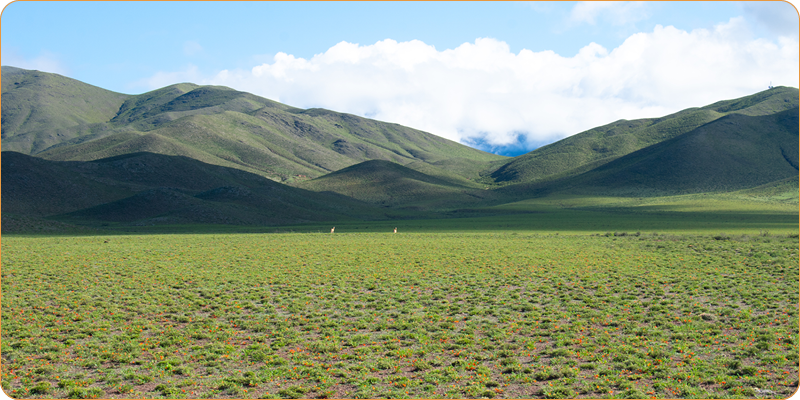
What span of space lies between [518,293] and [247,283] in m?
12.4

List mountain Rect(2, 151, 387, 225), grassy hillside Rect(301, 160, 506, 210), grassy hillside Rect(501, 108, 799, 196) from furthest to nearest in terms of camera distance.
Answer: grassy hillside Rect(501, 108, 799, 196) < grassy hillside Rect(301, 160, 506, 210) < mountain Rect(2, 151, 387, 225)

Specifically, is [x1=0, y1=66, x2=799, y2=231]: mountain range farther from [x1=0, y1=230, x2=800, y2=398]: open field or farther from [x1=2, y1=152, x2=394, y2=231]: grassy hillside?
[x1=0, y1=230, x2=800, y2=398]: open field

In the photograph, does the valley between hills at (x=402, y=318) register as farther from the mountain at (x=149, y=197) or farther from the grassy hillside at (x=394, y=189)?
the grassy hillside at (x=394, y=189)

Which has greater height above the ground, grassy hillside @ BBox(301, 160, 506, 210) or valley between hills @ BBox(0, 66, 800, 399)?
grassy hillside @ BBox(301, 160, 506, 210)

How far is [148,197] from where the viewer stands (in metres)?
81.6

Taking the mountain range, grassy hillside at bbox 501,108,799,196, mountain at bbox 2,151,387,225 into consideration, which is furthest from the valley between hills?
grassy hillside at bbox 501,108,799,196

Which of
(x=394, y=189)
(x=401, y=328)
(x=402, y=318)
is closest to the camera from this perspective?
(x=401, y=328)

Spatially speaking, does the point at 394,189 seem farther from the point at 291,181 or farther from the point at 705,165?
the point at 705,165

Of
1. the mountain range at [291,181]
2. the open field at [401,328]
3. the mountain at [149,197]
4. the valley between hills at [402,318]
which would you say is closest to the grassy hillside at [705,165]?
the mountain range at [291,181]

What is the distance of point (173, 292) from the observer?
69.3ft

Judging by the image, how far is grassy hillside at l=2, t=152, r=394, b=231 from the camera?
7675 centimetres

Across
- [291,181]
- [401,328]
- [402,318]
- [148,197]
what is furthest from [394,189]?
[401,328]

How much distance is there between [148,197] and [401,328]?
78131 millimetres

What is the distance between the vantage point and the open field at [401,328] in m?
11.2
